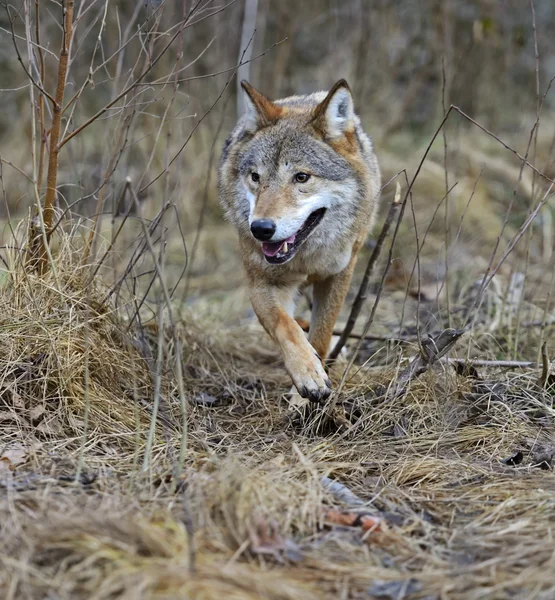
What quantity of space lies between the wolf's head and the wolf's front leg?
41 centimetres

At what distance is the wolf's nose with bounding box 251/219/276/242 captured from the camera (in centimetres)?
432

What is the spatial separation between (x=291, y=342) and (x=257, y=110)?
5.56 ft

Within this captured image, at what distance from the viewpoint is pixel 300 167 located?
473cm

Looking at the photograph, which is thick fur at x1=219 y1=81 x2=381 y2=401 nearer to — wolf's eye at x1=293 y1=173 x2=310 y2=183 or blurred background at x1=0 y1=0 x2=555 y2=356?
wolf's eye at x1=293 y1=173 x2=310 y2=183

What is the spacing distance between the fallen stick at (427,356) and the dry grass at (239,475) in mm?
71

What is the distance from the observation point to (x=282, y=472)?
3.38m

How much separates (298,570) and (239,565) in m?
0.23

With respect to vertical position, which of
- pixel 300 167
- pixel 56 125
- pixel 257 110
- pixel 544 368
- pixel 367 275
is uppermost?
pixel 257 110

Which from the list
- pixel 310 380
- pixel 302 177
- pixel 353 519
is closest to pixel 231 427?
pixel 310 380

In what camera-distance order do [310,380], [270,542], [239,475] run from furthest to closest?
1. [310,380]
2. [239,475]
3. [270,542]

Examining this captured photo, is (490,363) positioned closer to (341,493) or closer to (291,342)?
(291,342)

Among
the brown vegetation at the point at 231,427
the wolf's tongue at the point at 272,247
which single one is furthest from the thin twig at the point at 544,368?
the wolf's tongue at the point at 272,247

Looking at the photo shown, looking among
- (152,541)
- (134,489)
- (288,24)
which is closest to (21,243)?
(134,489)

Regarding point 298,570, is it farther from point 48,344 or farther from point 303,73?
point 303,73
